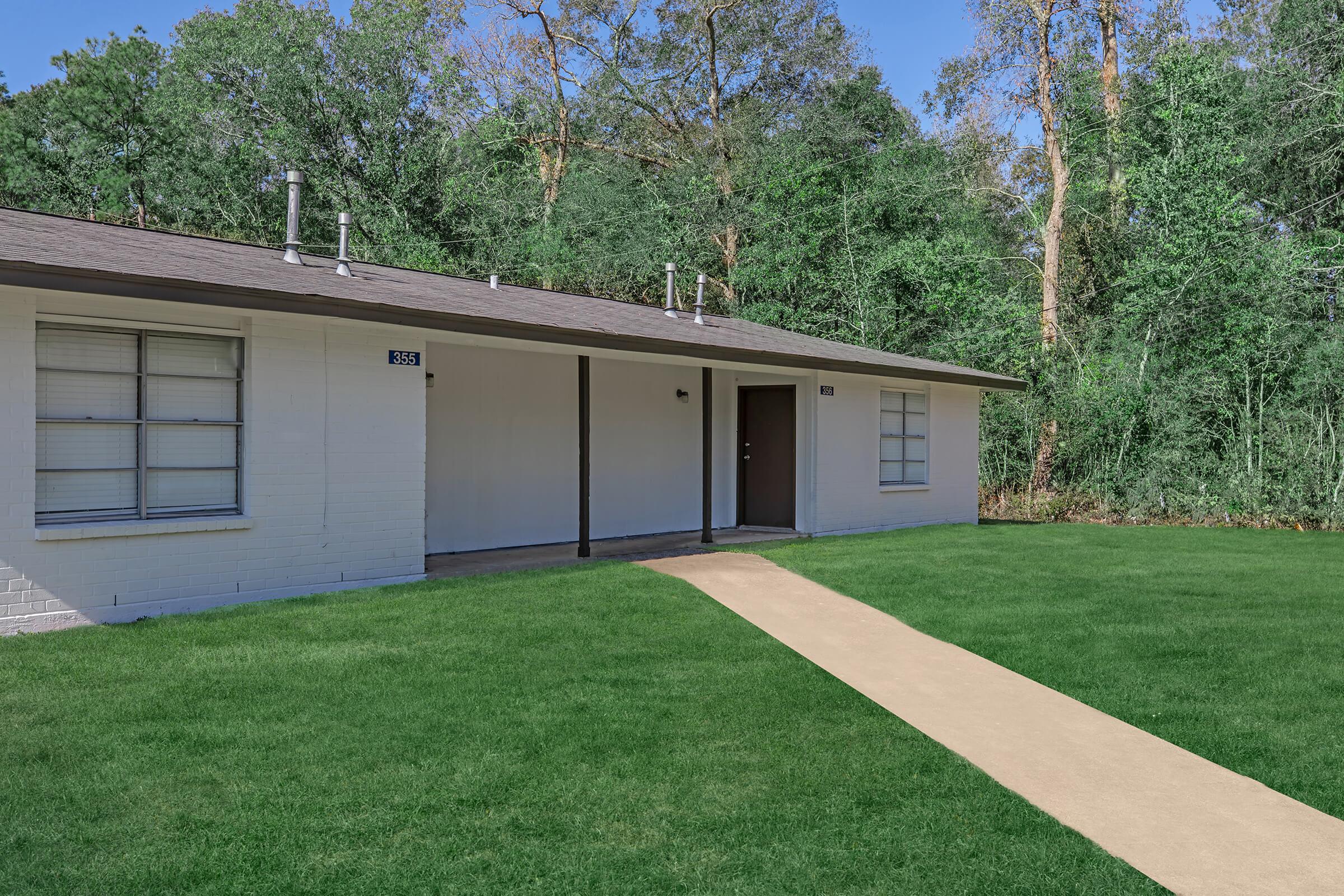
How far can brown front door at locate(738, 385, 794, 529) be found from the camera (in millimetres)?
14477

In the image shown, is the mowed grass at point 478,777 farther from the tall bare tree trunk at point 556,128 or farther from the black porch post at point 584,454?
the tall bare tree trunk at point 556,128

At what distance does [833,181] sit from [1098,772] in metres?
22.2

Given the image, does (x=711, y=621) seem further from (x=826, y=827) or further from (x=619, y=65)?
(x=619, y=65)

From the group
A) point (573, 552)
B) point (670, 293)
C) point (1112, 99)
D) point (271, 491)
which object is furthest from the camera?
point (1112, 99)

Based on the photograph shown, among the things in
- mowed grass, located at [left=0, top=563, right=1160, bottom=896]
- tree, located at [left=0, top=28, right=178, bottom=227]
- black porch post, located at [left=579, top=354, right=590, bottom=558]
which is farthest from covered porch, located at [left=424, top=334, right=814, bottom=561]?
tree, located at [left=0, top=28, right=178, bottom=227]

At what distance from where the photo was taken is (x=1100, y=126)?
75.0ft

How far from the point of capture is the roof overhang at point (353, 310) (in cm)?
670

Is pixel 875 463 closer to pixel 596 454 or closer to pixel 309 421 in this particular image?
pixel 596 454

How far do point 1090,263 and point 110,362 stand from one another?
69.0 feet

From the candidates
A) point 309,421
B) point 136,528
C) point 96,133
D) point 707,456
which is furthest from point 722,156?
point 136,528

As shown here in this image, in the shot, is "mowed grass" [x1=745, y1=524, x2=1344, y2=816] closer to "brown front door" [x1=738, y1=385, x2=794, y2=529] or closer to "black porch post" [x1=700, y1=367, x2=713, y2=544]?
"black porch post" [x1=700, y1=367, x2=713, y2=544]

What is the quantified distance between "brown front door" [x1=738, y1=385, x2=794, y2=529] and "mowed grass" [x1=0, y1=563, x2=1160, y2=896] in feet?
25.2

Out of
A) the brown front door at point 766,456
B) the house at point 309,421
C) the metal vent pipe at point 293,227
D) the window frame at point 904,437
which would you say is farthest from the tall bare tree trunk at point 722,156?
the metal vent pipe at point 293,227

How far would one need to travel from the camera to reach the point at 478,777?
172 inches
